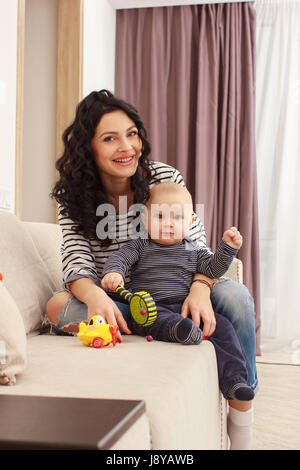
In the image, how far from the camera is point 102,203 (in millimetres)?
1729

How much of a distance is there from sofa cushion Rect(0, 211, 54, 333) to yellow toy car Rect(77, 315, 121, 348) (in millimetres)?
282

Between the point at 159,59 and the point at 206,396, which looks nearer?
the point at 206,396

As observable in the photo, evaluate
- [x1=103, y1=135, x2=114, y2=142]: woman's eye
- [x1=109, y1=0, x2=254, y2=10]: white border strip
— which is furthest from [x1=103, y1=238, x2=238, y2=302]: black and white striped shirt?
[x1=109, y1=0, x2=254, y2=10]: white border strip

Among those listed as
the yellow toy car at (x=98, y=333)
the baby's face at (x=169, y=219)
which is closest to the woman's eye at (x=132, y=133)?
the baby's face at (x=169, y=219)

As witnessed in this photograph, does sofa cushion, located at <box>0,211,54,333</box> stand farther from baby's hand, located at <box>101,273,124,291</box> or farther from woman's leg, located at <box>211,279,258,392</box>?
woman's leg, located at <box>211,279,258,392</box>

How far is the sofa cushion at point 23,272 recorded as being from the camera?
1501 millimetres

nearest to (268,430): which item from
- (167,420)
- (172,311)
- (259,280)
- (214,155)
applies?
(172,311)

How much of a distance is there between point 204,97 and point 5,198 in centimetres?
194

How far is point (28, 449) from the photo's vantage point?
59cm

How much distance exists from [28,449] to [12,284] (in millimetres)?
946

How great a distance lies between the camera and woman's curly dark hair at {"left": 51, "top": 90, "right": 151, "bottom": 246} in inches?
66.4

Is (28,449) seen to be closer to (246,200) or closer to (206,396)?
(206,396)
